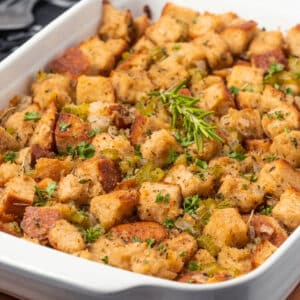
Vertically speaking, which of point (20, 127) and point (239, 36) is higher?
point (239, 36)

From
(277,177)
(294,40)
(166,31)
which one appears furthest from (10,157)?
(294,40)

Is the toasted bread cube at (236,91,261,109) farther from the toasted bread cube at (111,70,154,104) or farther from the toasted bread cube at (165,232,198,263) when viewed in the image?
the toasted bread cube at (165,232,198,263)

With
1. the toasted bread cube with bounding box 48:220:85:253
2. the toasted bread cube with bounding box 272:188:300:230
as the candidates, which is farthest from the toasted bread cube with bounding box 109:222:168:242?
the toasted bread cube with bounding box 272:188:300:230

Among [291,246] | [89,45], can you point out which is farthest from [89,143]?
[291,246]

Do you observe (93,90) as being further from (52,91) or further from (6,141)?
(6,141)

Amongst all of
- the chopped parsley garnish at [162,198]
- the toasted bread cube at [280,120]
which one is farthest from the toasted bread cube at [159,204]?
the toasted bread cube at [280,120]

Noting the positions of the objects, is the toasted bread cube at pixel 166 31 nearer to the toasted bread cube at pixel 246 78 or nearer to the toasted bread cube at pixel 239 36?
the toasted bread cube at pixel 239 36
